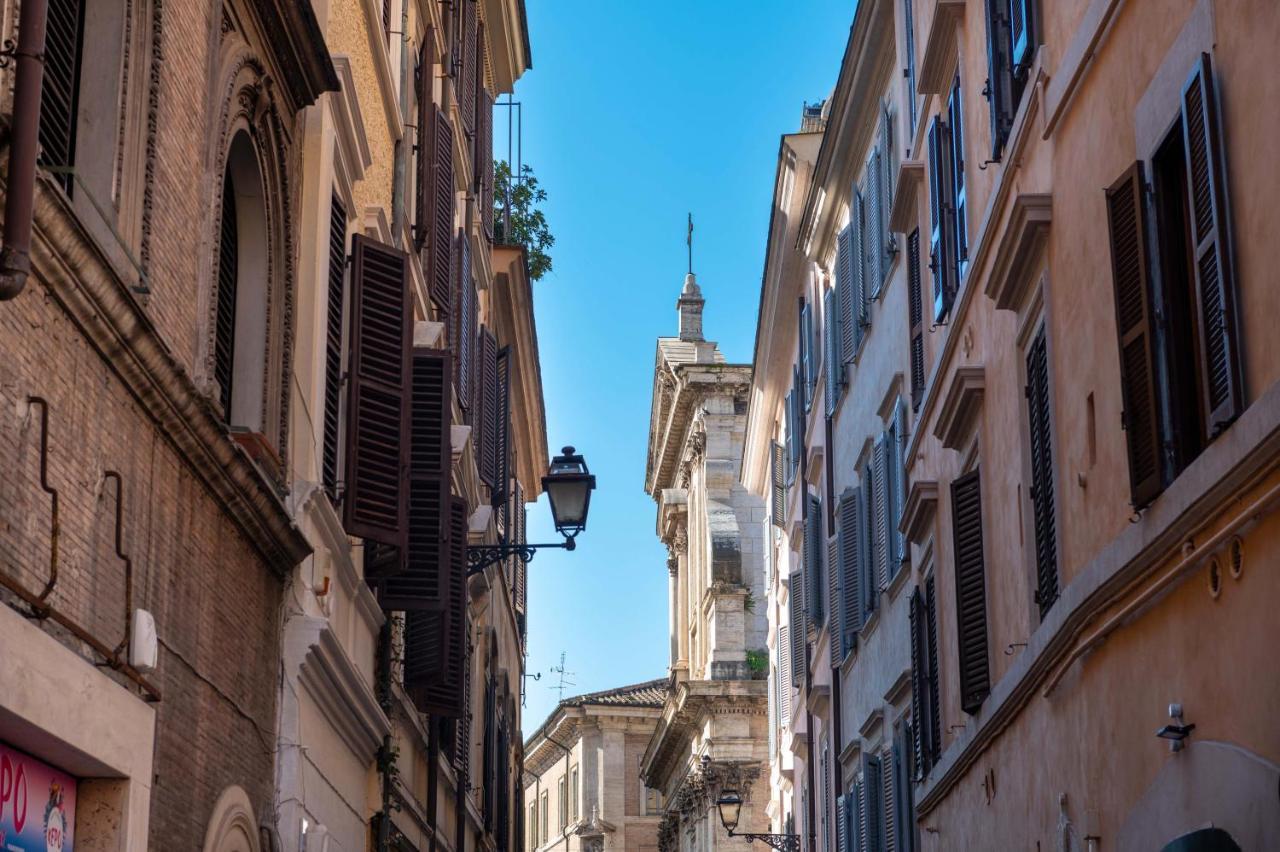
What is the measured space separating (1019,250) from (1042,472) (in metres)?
1.37

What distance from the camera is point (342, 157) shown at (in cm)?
1461

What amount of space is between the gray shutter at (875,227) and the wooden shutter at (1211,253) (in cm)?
1368

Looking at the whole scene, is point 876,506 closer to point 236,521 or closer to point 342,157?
point 342,157

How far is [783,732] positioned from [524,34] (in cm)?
1324

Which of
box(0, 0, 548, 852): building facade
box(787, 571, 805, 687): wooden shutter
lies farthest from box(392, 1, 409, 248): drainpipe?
box(787, 571, 805, 687): wooden shutter

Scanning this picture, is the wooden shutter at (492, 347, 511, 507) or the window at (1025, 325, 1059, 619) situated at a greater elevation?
the wooden shutter at (492, 347, 511, 507)

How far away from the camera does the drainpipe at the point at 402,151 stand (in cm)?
1814

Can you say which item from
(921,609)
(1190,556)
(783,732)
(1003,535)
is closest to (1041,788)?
(1003,535)

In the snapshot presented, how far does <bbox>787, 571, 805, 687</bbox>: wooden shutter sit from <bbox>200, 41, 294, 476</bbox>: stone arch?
20.7 meters

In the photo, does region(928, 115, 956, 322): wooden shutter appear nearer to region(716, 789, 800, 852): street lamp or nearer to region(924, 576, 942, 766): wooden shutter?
region(924, 576, 942, 766): wooden shutter

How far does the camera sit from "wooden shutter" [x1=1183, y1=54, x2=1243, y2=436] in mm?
7953

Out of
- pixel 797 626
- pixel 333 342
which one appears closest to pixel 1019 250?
pixel 333 342

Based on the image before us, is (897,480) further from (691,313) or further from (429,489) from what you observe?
(691,313)

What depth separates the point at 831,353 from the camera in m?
28.0
